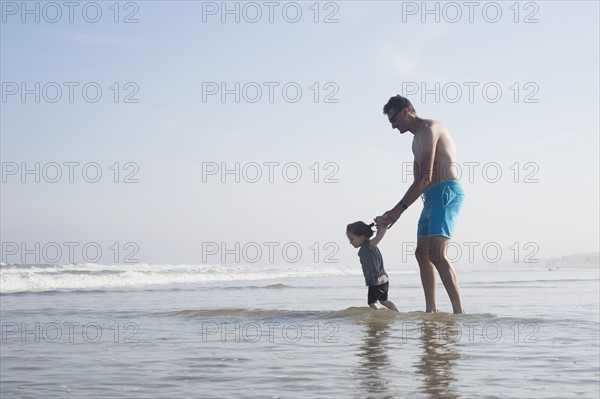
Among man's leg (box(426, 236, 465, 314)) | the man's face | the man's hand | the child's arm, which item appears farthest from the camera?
the child's arm

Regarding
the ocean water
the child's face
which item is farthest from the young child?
the ocean water

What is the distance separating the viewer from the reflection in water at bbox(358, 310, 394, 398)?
11.0 feet

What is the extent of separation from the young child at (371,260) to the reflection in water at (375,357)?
3.01ft

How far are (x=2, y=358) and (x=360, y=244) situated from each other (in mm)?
4199

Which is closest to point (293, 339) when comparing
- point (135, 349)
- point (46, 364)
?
point (135, 349)

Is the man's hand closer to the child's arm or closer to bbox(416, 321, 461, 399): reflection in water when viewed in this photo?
the child's arm

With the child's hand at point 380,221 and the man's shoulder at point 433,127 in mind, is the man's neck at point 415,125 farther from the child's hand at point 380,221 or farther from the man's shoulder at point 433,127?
the child's hand at point 380,221

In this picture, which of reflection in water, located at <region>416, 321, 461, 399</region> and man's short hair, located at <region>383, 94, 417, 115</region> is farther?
man's short hair, located at <region>383, 94, 417, 115</region>

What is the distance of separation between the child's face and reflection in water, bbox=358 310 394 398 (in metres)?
1.24

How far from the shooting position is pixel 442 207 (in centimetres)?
638

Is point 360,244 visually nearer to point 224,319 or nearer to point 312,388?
point 224,319

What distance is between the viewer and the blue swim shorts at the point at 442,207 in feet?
20.9

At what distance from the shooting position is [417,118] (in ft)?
21.8

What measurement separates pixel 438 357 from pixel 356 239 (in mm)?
3654
